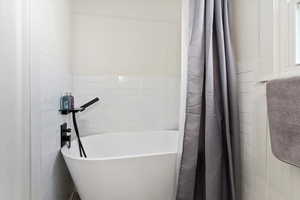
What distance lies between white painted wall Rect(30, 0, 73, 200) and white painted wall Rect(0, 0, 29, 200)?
2.7 inches

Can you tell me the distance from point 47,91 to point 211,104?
107 centimetres

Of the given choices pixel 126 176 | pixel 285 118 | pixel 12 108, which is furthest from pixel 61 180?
pixel 285 118

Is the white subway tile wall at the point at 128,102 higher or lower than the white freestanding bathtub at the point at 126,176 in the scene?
higher

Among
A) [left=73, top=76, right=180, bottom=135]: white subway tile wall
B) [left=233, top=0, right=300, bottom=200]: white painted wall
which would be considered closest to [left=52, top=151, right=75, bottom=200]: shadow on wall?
[left=73, top=76, right=180, bottom=135]: white subway tile wall

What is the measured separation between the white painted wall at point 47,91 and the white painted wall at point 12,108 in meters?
0.07

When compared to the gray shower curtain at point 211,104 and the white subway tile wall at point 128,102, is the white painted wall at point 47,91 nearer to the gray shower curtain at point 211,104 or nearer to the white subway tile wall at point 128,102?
the white subway tile wall at point 128,102

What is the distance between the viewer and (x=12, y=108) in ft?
2.98

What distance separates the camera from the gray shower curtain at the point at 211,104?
114 cm

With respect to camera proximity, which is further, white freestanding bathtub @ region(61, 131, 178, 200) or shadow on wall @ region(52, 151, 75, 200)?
Result: shadow on wall @ region(52, 151, 75, 200)

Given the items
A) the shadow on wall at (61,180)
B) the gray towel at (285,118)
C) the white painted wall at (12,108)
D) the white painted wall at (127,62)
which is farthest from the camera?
the white painted wall at (127,62)

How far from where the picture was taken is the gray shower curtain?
1139 mm

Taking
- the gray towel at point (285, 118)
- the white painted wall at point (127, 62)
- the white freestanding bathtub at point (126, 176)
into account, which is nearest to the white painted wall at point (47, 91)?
the white freestanding bathtub at point (126, 176)

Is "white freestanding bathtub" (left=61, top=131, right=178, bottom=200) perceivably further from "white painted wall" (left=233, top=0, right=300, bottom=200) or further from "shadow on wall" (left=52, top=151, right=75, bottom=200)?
"white painted wall" (left=233, top=0, right=300, bottom=200)

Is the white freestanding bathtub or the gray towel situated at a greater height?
the gray towel
